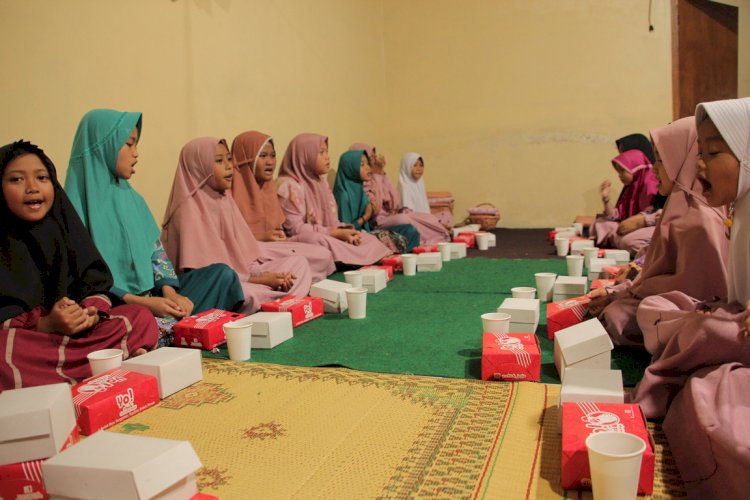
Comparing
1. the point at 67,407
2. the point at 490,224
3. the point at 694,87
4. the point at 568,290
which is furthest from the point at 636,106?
the point at 67,407

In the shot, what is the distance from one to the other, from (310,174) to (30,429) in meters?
4.05

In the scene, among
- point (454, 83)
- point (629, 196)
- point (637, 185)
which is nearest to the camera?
point (637, 185)

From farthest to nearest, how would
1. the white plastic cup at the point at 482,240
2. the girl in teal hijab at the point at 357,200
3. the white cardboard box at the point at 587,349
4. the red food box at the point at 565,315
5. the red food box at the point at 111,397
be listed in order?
the white plastic cup at the point at 482,240 → the girl in teal hijab at the point at 357,200 → the red food box at the point at 565,315 → the white cardboard box at the point at 587,349 → the red food box at the point at 111,397

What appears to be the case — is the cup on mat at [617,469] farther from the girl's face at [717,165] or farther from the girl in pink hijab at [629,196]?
the girl in pink hijab at [629,196]

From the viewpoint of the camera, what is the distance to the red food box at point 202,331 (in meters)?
3.00

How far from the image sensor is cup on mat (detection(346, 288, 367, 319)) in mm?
3492

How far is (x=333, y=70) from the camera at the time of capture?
6961 millimetres

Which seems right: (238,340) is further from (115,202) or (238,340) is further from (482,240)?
(482,240)

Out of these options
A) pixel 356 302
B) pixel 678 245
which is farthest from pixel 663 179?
pixel 356 302

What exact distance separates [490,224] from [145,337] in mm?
5367

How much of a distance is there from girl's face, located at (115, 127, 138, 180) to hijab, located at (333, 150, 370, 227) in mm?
2985

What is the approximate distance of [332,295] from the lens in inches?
144

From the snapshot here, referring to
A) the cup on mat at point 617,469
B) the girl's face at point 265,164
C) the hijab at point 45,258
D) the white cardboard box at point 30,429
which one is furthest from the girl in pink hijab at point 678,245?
the girl's face at point 265,164

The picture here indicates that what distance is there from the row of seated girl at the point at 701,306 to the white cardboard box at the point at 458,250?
2.77m
